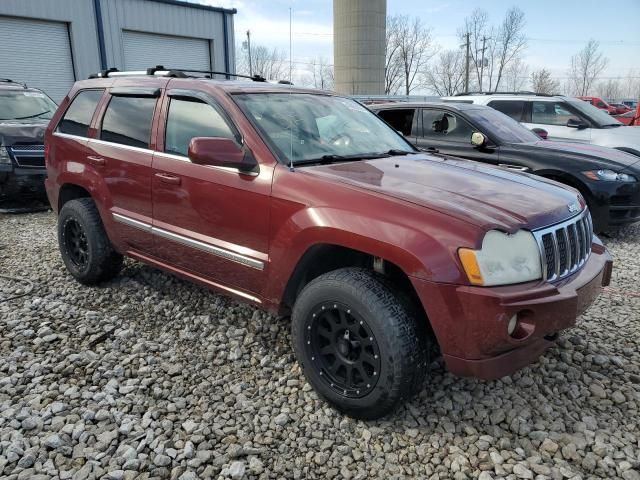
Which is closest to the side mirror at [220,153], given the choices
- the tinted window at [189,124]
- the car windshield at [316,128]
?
the car windshield at [316,128]

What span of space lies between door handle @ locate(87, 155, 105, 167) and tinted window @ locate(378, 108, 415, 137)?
14.2 feet

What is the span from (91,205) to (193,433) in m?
2.51

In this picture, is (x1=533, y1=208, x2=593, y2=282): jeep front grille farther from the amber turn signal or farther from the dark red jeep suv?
the amber turn signal

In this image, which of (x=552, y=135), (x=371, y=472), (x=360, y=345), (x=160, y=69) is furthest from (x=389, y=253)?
(x=552, y=135)

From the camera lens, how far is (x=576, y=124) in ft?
28.9

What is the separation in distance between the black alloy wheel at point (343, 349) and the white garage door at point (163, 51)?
1887 centimetres

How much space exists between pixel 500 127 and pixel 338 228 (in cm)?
492

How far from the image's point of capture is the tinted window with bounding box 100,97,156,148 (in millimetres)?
3803

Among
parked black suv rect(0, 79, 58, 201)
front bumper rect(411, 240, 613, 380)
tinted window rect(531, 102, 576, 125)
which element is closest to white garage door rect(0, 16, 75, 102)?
parked black suv rect(0, 79, 58, 201)

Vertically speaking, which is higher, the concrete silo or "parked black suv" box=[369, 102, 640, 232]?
the concrete silo

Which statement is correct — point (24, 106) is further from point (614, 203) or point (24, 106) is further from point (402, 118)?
point (614, 203)

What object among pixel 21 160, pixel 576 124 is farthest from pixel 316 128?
pixel 576 124

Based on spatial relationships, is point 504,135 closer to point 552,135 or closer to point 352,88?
point 552,135

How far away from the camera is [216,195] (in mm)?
3232
